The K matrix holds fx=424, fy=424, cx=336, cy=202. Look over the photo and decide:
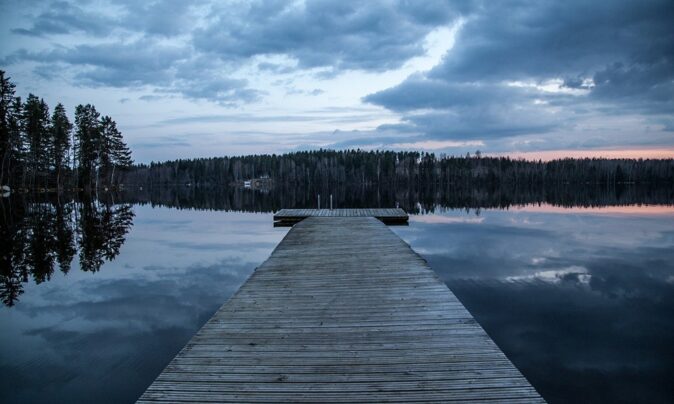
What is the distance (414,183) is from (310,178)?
108 ft

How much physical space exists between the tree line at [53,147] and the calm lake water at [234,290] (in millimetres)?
36320

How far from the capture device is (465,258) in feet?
50.1

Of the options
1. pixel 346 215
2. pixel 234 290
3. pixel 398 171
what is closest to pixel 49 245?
pixel 234 290

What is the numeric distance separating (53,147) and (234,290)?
6114 cm

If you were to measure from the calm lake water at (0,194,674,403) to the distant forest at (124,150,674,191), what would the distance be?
373 ft

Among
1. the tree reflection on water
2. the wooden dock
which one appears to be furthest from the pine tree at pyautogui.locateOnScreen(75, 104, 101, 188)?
the wooden dock

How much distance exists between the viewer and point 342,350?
4699mm

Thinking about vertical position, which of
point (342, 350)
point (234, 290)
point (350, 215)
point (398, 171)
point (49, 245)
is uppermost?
point (398, 171)

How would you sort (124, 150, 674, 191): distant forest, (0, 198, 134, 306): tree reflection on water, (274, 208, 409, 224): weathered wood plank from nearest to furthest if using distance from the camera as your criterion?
(0, 198, 134, 306): tree reflection on water, (274, 208, 409, 224): weathered wood plank, (124, 150, 674, 191): distant forest

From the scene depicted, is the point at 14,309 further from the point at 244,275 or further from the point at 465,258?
the point at 465,258

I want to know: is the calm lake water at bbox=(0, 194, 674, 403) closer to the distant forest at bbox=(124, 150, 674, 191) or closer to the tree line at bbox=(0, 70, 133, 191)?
the tree line at bbox=(0, 70, 133, 191)

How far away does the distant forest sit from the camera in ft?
448

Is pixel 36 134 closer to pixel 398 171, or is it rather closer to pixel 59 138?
pixel 59 138

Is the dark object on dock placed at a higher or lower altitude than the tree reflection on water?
higher
